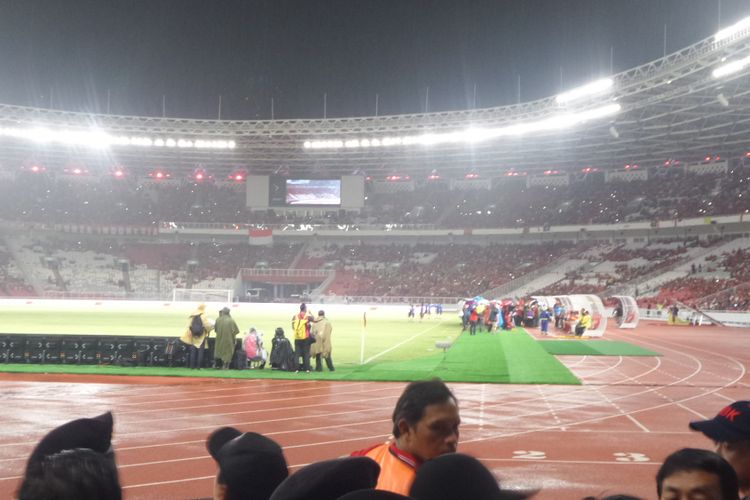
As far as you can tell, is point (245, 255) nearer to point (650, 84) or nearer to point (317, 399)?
point (650, 84)

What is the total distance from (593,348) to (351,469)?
87.4ft

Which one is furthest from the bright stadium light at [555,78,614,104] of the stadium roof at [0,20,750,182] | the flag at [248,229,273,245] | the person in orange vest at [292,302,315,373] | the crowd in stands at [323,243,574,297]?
the flag at [248,229,273,245]

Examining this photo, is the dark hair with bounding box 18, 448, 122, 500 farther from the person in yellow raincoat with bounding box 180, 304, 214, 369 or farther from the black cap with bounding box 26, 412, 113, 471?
the person in yellow raincoat with bounding box 180, 304, 214, 369

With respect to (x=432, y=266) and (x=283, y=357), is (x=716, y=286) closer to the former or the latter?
(x=432, y=266)

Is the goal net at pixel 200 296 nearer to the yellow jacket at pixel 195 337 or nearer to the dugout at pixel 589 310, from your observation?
the dugout at pixel 589 310

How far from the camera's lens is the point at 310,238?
7344 cm

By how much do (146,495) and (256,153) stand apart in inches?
2301

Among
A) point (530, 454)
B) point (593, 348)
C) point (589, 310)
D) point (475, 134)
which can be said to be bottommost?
point (593, 348)

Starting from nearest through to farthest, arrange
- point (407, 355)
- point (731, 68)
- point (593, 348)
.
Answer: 1. point (407, 355)
2. point (593, 348)
3. point (731, 68)

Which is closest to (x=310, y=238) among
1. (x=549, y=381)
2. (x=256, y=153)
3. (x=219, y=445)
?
(x=256, y=153)

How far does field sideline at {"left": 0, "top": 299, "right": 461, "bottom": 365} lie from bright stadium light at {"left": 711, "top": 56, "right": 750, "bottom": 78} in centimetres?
1864

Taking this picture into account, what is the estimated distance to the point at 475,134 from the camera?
53.0 metres

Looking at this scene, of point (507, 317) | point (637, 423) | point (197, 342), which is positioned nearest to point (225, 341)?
point (197, 342)

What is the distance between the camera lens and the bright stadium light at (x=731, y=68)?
33875 mm
